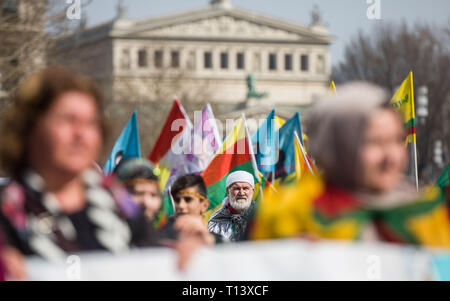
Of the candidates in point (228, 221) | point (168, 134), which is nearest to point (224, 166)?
point (168, 134)

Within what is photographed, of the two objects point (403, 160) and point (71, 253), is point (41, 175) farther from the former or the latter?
point (403, 160)

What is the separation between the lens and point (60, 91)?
2562 millimetres

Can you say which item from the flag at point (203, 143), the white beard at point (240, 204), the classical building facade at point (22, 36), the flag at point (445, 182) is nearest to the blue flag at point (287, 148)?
the flag at point (203, 143)

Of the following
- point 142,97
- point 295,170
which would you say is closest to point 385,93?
point 295,170

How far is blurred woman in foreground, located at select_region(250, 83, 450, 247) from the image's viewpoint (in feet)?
8.28

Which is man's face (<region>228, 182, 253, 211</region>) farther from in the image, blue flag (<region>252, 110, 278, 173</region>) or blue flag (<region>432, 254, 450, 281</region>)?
blue flag (<region>432, 254, 450, 281</region>)

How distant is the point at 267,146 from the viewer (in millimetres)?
10336

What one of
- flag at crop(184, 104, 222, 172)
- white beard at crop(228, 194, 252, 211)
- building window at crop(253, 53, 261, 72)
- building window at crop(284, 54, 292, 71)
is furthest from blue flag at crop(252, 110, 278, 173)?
building window at crop(284, 54, 292, 71)

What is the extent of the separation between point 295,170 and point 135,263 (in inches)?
302

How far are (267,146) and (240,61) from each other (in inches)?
3368

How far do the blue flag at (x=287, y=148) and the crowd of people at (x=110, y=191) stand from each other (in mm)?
7876

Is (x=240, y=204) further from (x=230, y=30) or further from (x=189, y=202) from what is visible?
(x=230, y=30)

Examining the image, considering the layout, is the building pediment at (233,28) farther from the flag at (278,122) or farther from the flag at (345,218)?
the flag at (345,218)

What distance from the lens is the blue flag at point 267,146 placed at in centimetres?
1022
